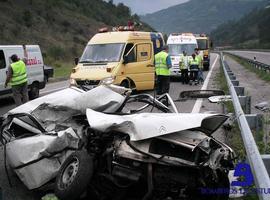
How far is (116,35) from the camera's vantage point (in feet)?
50.8

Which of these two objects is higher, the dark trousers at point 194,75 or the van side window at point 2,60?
the van side window at point 2,60

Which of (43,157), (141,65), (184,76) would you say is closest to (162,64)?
(141,65)

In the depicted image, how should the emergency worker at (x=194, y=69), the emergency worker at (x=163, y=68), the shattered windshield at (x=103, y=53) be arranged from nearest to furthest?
the emergency worker at (x=163, y=68) < the shattered windshield at (x=103, y=53) < the emergency worker at (x=194, y=69)

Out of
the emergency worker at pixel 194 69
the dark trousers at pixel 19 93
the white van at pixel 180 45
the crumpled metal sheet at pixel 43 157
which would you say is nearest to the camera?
the crumpled metal sheet at pixel 43 157

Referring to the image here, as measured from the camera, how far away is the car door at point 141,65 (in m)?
14.9

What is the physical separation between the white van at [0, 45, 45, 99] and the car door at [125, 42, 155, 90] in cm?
348

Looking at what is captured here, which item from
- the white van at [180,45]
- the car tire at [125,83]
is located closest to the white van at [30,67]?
the car tire at [125,83]

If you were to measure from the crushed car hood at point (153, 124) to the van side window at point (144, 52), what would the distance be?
10355mm

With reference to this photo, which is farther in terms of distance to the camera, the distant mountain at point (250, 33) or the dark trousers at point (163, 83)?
the distant mountain at point (250, 33)

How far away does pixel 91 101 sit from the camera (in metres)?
6.07

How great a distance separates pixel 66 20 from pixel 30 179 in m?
55.8

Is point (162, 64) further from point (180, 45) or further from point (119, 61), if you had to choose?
point (180, 45)

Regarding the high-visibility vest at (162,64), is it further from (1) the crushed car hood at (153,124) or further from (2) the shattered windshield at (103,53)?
(1) the crushed car hood at (153,124)

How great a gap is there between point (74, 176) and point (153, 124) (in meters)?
0.99
